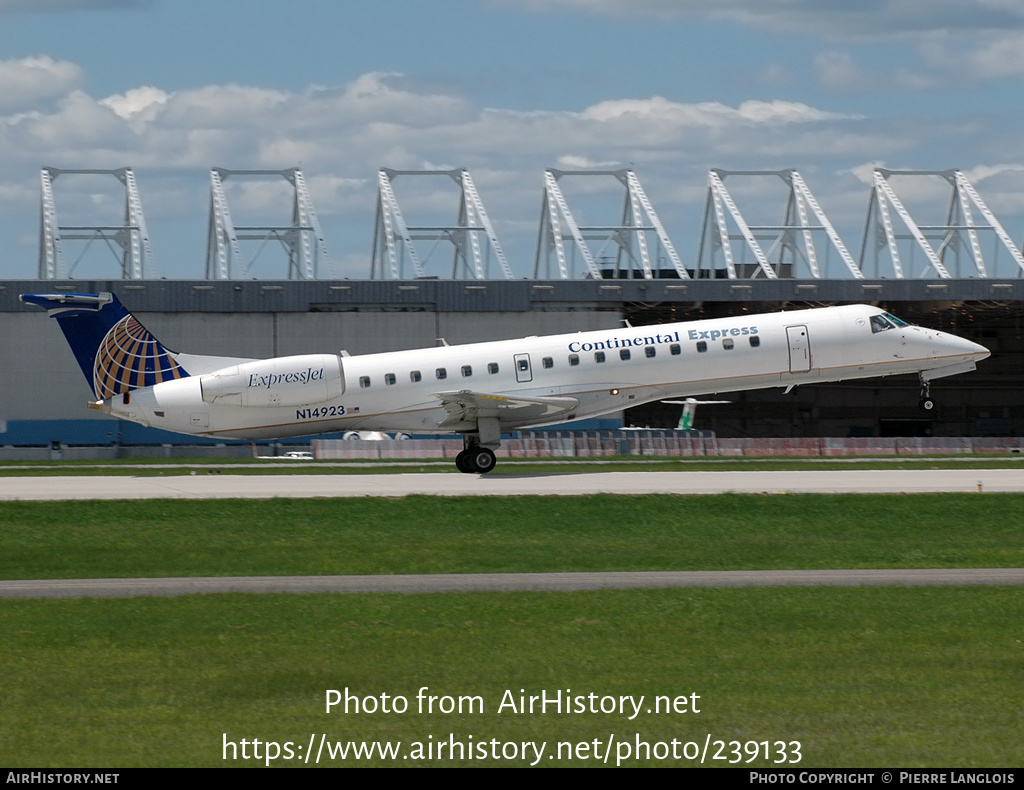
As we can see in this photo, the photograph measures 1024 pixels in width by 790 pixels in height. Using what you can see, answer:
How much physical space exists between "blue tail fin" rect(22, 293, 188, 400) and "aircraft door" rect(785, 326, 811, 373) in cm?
1759

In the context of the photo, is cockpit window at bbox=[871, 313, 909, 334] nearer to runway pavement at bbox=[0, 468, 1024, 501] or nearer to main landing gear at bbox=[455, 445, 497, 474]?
runway pavement at bbox=[0, 468, 1024, 501]

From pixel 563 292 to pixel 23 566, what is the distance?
45408 millimetres

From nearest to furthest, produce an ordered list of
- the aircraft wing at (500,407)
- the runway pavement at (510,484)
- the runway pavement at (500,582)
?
1. the runway pavement at (500,582)
2. the runway pavement at (510,484)
3. the aircraft wing at (500,407)

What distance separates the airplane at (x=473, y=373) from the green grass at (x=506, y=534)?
26.4 ft

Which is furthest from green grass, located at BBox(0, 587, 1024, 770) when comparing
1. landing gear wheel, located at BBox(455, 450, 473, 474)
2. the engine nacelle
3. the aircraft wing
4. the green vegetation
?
landing gear wheel, located at BBox(455, 450, 473, 474)

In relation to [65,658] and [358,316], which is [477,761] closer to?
[65,658]

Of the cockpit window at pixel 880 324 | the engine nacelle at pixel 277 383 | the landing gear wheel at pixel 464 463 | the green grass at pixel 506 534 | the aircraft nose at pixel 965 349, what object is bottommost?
the green grass at pixel 506 534

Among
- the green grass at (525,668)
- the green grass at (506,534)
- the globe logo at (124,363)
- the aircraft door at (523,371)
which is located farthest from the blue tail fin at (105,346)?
the green grass at (525,668)

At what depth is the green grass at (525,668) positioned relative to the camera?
30.9ft

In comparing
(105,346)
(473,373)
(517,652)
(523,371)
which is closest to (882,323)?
(523,371)

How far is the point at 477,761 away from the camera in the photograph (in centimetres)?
888

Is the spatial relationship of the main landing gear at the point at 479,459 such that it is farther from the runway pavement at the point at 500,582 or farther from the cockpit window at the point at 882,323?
the runway pavement at the point at 500,582

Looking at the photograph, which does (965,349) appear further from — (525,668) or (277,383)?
(525,668)
